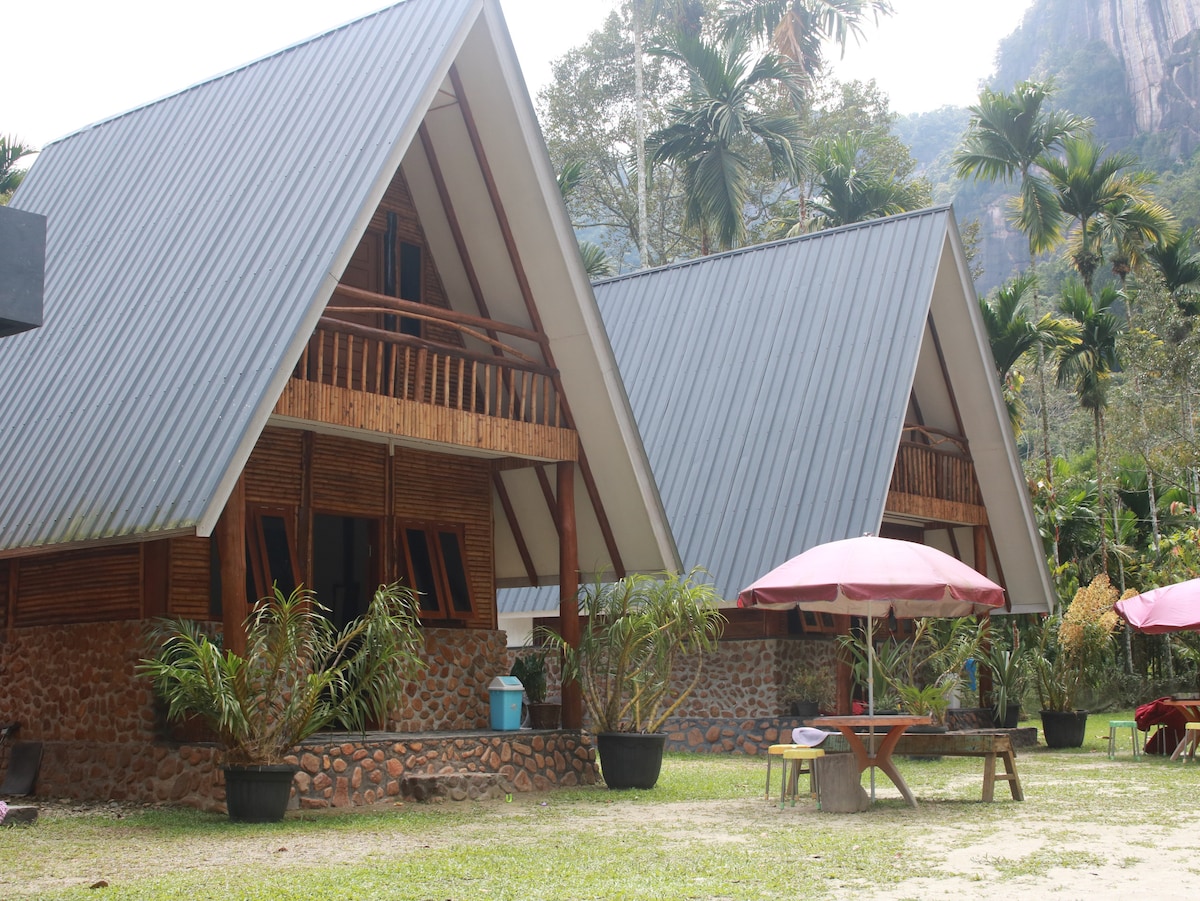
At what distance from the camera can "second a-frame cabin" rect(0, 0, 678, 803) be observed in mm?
10961

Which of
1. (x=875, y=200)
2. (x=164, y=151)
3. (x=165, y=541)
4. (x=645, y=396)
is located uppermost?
(x=875, y=200)

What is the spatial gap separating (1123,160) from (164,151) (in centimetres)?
2371

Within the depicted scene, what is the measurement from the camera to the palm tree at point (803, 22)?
33938mm

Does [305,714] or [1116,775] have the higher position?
[305,714]

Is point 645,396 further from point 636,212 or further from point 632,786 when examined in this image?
point 636,212

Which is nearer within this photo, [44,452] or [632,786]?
[44,452]

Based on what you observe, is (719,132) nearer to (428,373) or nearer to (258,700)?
(428,373)

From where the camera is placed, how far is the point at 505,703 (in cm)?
1378

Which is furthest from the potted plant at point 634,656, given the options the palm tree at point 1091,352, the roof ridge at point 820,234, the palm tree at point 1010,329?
the palm tree at point 1091,352

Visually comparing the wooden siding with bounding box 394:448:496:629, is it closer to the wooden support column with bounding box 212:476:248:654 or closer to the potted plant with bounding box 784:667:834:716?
the wooden support column with bounding box 212:476:248:654

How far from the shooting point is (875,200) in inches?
1141

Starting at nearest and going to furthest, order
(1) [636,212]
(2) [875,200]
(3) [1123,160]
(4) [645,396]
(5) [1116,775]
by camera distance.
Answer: (5) [1116,775] < (4) [645,396] < (2) [875,200] < (3) [1123,160] < (1) [636,212]

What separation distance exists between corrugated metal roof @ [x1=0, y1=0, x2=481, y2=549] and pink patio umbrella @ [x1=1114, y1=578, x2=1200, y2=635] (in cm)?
1083

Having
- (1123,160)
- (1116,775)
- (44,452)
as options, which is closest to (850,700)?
(1116,775)
